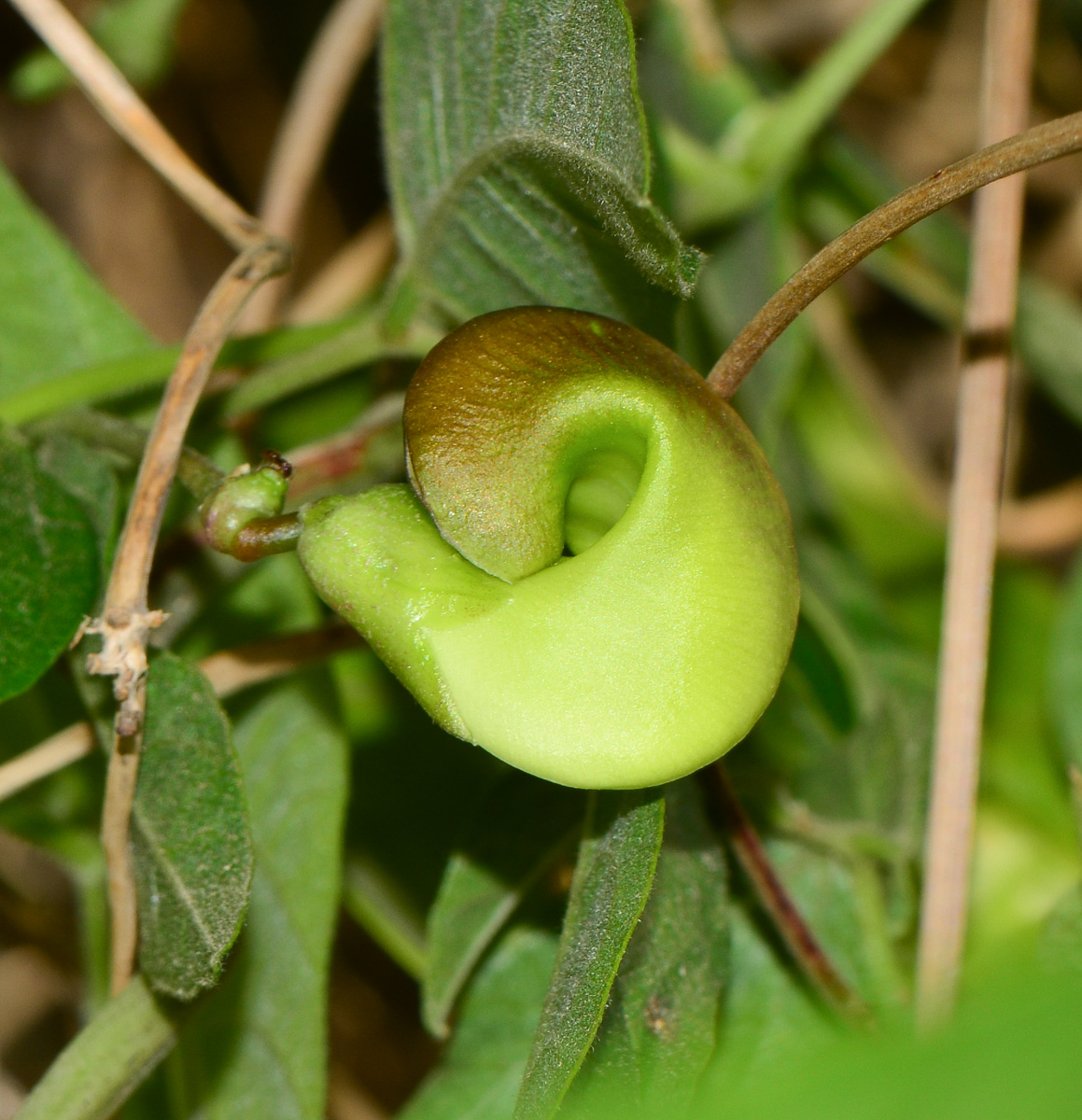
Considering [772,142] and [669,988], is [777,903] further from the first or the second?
[772,142]

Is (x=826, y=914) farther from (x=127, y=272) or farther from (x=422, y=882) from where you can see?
(x=127, y=272)

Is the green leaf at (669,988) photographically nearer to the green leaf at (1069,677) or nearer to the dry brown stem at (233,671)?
the dry brown stem at (233,671)

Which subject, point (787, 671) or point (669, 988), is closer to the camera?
point (669, 988)

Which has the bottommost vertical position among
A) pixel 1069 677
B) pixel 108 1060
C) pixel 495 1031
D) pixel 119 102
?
pixel 1069 677

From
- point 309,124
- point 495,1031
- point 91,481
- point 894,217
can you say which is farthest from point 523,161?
point 309,124

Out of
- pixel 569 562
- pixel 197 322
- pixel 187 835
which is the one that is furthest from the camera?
pixel 197 322

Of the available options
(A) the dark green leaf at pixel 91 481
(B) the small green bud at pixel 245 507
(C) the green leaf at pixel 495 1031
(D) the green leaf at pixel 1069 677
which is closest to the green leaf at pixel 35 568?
(A) the dark green leaf at pixel 91 481

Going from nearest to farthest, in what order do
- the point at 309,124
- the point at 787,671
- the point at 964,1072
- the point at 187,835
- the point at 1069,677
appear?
the point at 964,1072 → the point at 187,835 → the point at 787,671 → the point at 1069,677 → the point at 309,124
